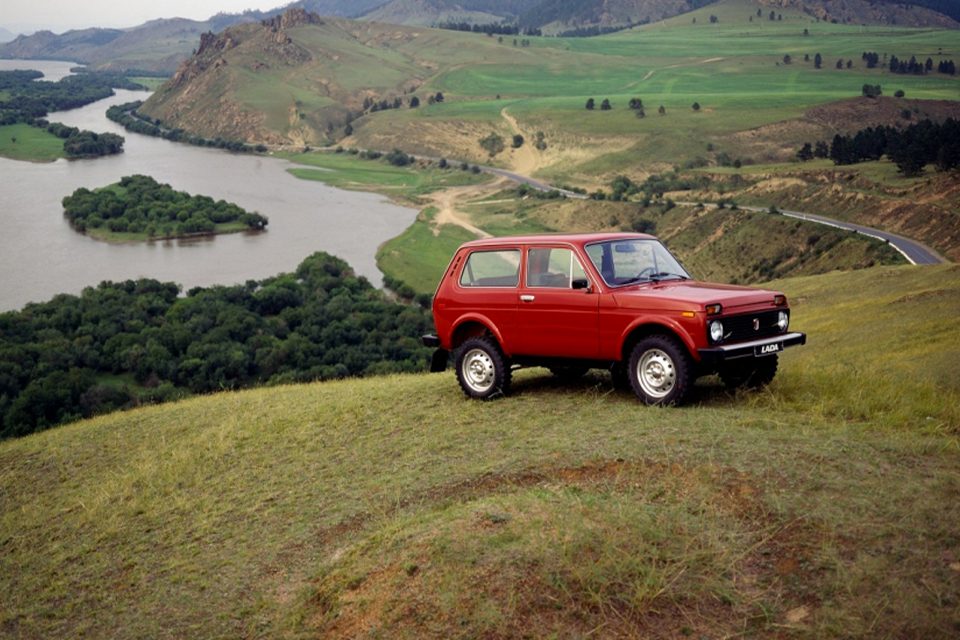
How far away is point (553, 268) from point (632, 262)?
1025 millimetres

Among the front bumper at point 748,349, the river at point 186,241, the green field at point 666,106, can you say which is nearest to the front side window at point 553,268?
the front bumper at point 748,349

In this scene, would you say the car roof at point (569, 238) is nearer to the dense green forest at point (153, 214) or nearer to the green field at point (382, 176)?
the dense green forest at point (153, 214)

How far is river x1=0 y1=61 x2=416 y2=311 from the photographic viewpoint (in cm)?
8044

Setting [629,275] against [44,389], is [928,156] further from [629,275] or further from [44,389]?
[629,275]

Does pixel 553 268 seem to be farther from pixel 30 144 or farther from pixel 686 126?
pixel 30 144

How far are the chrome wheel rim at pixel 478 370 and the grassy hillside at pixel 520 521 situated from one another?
0.38 metres

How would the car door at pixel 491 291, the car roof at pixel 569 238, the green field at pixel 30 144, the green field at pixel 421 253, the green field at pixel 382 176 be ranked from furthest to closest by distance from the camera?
the green field at pixel 30 144, the green field at pixel 382 176, the green field at pixel 421 253, the car door at pixel 491 291, the car roof at pixel 569 238

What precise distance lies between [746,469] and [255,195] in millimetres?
121424

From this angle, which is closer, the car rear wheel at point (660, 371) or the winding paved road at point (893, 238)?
the car rear wheel at point (660, 371)

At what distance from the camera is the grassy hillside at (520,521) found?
6.75 meters

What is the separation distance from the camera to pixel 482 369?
514 inches

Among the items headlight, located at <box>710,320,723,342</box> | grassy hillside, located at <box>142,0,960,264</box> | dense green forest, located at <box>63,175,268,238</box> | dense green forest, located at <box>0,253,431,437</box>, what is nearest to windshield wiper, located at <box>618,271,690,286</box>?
headlight, located at <box>710,320,723,342</box>

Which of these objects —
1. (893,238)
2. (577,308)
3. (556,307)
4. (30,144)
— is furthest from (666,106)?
(577,308)

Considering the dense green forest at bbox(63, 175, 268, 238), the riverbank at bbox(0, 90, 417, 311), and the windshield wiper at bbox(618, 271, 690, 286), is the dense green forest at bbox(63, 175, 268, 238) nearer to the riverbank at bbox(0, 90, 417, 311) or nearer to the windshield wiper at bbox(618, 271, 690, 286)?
the riverbank at bbox(0, 90, 417, 311)
